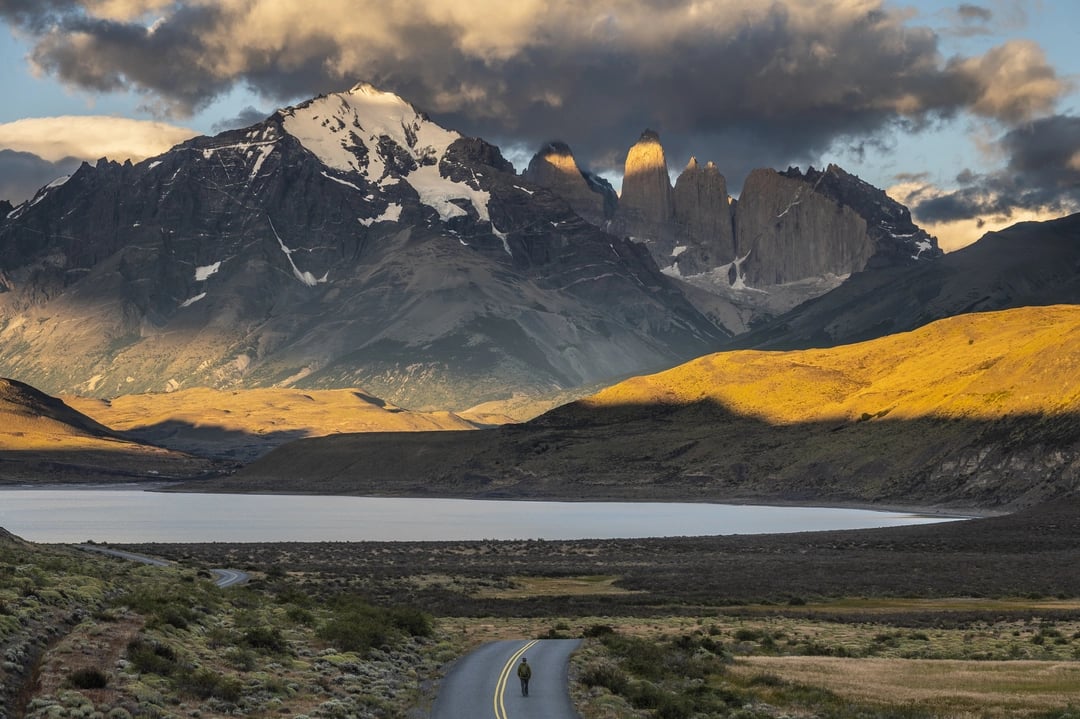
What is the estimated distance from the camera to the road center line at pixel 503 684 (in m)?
34.2

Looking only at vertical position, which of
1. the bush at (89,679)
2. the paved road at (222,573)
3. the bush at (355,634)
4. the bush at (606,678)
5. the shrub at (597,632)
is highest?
the bush at (89,679)

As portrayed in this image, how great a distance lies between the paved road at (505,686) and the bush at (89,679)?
26.6ft

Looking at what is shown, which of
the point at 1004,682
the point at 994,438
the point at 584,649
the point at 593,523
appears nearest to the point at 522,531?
the point at 593,523

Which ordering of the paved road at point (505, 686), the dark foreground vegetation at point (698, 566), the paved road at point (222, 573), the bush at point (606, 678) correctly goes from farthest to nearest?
the dark foreground vegetation at point (698, 566)
the paved road at point (222, 573)
the bush at point (606, 678)
the paved road at point (505, 686)

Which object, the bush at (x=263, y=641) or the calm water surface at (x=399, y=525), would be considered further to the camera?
the calm water surface at (x=399, y=525)

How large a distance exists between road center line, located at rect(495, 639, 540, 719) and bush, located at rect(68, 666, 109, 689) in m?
9.54

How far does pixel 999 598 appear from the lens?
280 ft

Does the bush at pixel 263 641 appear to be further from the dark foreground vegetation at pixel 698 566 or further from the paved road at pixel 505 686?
the dark foreground vegetation at pixel 698 566

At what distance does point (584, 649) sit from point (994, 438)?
164956mm

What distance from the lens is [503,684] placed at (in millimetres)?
39656

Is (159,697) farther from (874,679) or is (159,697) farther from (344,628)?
(874,679)

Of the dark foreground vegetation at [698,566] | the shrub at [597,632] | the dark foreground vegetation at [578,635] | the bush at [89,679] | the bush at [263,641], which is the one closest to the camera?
the bush at [89,679]

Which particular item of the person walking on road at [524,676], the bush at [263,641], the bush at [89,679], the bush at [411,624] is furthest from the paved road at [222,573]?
the bush at [89,679]

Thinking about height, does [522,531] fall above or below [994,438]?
below
